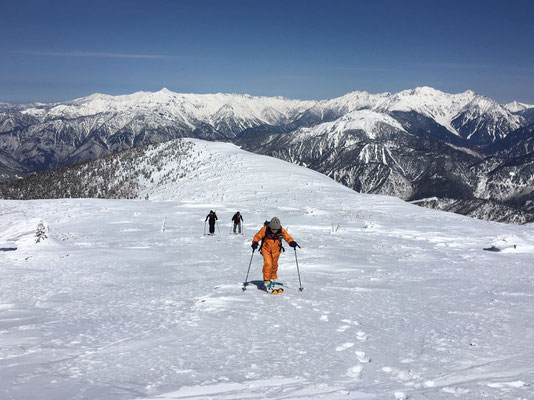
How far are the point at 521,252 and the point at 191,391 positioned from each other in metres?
19.5

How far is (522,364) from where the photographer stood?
22.9 feet

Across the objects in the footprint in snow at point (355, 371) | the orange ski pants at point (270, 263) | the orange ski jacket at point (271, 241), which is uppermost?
the orange ski jacket at point (271, 241)

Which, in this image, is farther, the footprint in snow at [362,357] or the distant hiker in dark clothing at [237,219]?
the distant hiker in dark clothing at [237,219]

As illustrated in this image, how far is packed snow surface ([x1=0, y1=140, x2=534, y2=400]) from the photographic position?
6.35m

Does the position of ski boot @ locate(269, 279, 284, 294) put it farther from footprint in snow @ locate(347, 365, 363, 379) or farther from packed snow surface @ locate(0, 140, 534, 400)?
footprint in snow @ locate(347, 365, 363, 379)

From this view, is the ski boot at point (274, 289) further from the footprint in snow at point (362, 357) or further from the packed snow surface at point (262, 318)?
the footprint in snow at point (362, 357)

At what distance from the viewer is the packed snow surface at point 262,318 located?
6.35 meters

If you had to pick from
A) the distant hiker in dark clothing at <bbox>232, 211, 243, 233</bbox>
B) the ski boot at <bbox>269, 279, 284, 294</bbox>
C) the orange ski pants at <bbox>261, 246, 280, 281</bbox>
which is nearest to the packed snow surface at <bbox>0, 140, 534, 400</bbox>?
the ski boot at <bbox>269, 279, 284, 294</bbox>

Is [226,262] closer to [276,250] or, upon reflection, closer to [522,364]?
[276,250]

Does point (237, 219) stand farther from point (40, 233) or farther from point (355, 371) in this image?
point (355, 371)

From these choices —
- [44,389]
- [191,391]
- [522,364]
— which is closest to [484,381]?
[522,364]

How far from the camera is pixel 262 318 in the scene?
9.73 metres

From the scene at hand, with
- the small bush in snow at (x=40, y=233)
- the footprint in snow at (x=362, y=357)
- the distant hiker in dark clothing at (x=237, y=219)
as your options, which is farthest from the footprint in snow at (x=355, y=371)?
the distant hiker in dark clothing at (x=237, y=219)

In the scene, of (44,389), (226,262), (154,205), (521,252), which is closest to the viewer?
(44,389)
